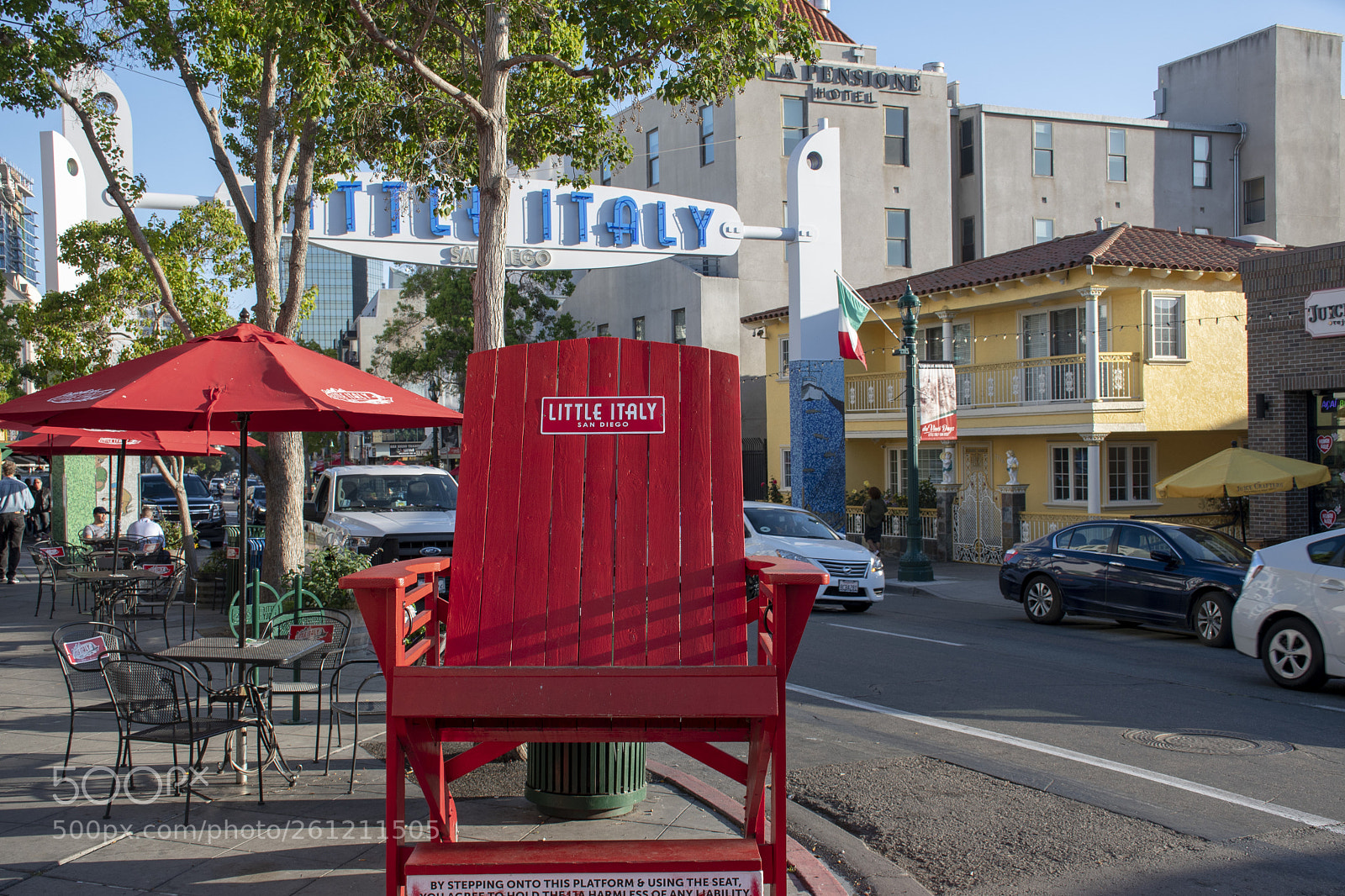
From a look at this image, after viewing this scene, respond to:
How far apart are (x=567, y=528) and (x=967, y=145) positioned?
122ft

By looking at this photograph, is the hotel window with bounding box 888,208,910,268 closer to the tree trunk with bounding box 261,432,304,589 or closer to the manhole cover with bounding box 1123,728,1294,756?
the tree trunk with bounding box 261,432,304,589

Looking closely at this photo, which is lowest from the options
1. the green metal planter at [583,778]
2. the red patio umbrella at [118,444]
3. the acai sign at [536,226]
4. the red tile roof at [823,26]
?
the green metal planter at [583,778]

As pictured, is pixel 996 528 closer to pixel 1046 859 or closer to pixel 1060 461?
pixel 1060 461

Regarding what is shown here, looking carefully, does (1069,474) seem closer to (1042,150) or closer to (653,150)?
(1042,150)

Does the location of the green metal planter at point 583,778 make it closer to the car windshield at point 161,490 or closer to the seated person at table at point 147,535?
the seated person at table at point 147,535

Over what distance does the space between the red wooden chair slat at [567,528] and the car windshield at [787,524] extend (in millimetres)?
12242

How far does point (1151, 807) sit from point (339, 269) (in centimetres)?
19963

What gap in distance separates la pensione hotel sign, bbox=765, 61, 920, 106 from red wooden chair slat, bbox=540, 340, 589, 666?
107ft

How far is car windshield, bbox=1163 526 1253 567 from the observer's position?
12986 millimetres

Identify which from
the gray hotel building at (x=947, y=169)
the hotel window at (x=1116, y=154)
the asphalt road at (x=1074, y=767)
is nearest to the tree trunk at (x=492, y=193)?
the asphalt road at (x=1074, y=767)

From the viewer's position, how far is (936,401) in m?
20.7

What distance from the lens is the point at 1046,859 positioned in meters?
5.28

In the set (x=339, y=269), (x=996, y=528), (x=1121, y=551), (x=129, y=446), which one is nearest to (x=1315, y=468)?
(x=1121, y=551)

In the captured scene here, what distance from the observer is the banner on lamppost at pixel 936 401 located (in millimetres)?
20547
